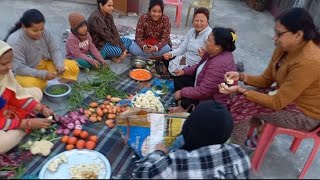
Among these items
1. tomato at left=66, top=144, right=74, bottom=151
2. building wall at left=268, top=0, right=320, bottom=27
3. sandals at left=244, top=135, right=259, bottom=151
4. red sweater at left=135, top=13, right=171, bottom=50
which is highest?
building wall at left=268, top=0, right=320, bottom=27

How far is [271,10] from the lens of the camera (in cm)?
784

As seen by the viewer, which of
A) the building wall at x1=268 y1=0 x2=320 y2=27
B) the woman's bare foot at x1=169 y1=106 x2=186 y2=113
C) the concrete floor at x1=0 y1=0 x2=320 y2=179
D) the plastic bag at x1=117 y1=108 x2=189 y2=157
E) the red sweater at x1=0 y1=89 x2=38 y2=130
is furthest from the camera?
the building wall at x1=268 y1=0 x2=320 y2=27

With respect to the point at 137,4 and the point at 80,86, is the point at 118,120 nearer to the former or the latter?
the point at 80,86

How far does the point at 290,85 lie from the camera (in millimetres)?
2463

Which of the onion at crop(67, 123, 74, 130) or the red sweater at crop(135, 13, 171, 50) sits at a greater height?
the red sweater at crop(135, 13, 171, 50)

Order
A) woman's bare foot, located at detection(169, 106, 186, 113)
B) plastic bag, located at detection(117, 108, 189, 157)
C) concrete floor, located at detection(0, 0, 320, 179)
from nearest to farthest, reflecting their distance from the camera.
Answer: plastic bag, located at detection(117, 108, 189, 157) < woman's bare foot, located at detection(169, 106, 186, 113) < concrete floor, located at detection(0, 0, 320, 179)

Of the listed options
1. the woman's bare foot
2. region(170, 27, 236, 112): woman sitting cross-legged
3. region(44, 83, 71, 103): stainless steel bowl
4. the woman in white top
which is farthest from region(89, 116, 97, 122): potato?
the woman in white top

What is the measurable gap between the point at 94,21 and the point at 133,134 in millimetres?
2344

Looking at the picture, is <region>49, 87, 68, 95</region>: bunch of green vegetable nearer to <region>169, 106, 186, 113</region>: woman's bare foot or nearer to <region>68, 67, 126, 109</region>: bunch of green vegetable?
<region>68, 67, 126, 109</region>: bunch of green vegetable

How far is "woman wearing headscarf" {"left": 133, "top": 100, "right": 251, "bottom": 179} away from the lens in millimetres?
1941

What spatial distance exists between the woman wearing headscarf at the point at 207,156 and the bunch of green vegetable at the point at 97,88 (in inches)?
72.7

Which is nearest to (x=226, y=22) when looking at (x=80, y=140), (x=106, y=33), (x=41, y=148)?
(x=106, y=33)

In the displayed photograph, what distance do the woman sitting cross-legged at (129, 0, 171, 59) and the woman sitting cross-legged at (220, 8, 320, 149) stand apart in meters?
1.89

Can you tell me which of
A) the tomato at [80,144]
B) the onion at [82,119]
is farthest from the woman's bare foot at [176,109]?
the tomato at [80,144]
